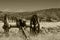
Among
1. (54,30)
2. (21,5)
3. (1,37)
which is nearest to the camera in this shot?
(1,37)

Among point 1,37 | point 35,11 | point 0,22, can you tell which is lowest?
point 1,37

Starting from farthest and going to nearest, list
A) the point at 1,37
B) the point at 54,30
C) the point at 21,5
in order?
the point at 21,5
the point at 54,30
the point at 1,37

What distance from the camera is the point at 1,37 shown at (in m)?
1.13

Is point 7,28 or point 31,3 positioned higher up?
point 31,3

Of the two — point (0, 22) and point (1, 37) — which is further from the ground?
point (0, 22)

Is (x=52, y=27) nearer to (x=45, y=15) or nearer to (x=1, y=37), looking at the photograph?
(x=45, y=15)

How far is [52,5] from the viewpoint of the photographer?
1.35m

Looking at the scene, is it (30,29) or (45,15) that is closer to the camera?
(30,29)

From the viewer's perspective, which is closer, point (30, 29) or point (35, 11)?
point (30, 29)

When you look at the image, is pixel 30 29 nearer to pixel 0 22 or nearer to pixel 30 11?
pixel 30 11

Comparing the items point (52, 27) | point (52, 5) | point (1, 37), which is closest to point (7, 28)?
point (1, 37)

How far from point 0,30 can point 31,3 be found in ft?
1.39

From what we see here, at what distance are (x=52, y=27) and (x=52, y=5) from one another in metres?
0.25

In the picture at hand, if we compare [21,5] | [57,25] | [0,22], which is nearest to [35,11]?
[21,5]
